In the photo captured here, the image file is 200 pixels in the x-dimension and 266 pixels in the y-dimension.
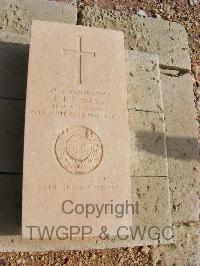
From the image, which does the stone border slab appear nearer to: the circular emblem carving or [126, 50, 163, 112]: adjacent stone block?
the circular emblem carving

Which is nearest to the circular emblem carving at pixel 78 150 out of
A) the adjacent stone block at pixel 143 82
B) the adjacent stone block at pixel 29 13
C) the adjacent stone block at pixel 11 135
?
the adjacent stone block at pixel 11 135

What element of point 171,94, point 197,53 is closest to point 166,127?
point 171,94

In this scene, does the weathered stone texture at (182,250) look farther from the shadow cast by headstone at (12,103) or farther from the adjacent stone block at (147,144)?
the shadow cast by headstone at (12,103)

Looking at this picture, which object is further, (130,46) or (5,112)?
(130,46)

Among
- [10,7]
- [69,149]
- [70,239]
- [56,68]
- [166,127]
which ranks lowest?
[70,239]

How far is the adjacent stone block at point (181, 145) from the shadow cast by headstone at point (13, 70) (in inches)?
52.8

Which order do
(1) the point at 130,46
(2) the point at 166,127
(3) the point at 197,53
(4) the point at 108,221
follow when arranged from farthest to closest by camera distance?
(3) the point at 197,53 → (1) the point at 130,46 → (2) the point at 166,127 → (4) the point at 108,221

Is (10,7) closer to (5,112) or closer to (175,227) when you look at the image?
(5,112)

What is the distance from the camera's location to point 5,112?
316 centimetres

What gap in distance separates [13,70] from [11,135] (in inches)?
22.4

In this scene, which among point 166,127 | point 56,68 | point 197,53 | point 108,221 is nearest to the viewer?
point 108,221

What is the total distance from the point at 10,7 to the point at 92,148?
169cm

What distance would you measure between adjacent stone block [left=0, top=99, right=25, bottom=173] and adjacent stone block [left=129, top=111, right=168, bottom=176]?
3.07 ft

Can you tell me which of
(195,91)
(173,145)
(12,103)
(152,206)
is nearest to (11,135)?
(12,103)
